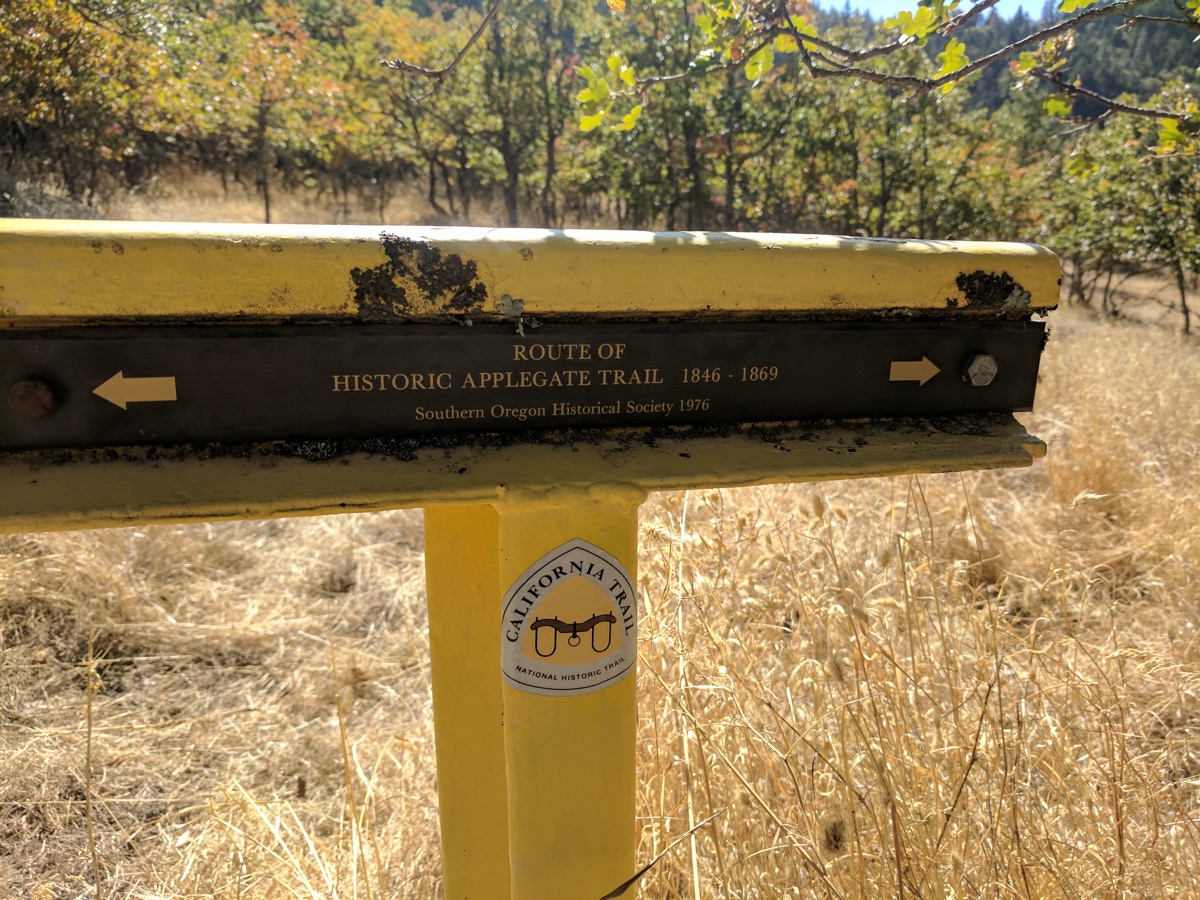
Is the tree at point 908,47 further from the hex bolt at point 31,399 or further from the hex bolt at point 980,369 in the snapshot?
the hex bolt at point 31,399

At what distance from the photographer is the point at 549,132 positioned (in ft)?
45.4

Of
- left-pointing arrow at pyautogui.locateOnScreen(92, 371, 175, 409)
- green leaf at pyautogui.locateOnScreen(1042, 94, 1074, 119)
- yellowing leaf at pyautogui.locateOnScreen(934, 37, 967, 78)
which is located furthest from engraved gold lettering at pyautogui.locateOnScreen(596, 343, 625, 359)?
green leaf at pyautogui.locateOnScreen(1042, 94, 1074, 119)

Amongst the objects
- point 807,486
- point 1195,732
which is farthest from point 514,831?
point 807,486

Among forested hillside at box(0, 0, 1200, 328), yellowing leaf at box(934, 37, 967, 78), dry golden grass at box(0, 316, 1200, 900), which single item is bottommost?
dry golden grass at box(0, 316, 1200, 900)

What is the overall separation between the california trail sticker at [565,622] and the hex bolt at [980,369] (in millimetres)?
571

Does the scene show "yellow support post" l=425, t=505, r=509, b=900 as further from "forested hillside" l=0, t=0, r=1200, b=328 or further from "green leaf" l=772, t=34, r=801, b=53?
"forested hillside" l=0, t=0, r=1200, b=328

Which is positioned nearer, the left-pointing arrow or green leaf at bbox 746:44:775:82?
the left-pointing arrow

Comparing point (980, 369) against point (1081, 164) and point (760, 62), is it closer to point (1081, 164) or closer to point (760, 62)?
point (760, 62)

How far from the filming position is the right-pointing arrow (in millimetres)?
1026

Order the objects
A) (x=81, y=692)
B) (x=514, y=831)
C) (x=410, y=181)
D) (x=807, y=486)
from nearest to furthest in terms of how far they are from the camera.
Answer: (x=514, y=831)
(x=81, y=692)
(x=807, y=486)
(x=410, y=181)

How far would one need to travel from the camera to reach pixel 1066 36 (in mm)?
1931

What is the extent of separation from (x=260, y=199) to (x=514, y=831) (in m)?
15.9

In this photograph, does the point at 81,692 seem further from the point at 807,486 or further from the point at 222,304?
the point at 807,486

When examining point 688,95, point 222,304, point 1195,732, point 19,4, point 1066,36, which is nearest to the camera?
point 222,304
